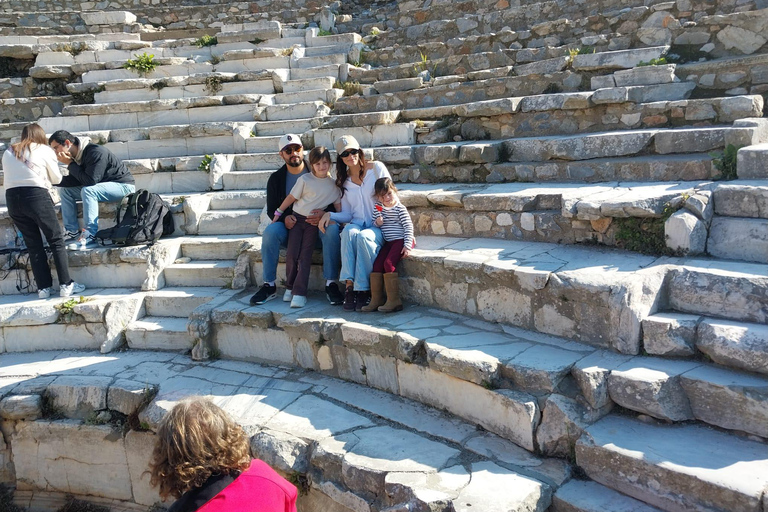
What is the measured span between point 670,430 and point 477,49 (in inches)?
244

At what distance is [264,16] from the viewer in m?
11.8

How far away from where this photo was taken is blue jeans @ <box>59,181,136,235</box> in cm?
625

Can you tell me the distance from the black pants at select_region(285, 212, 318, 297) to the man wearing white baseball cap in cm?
6

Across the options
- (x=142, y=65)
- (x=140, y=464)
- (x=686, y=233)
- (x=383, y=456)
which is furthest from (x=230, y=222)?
(x=686, y=233)

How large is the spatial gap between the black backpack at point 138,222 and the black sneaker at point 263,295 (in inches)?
63.1

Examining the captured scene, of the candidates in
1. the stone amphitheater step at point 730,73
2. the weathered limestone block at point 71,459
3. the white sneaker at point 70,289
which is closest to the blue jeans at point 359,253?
the weathered limestone block at point 71,459

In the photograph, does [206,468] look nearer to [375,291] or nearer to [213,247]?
[375,291]

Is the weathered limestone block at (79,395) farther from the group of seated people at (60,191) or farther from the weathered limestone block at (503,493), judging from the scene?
the weathered limestone block at (503,493)

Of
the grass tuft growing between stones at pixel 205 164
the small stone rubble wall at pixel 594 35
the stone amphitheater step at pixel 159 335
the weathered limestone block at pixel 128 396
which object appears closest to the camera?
the weathered limestone block at pixel 128 396

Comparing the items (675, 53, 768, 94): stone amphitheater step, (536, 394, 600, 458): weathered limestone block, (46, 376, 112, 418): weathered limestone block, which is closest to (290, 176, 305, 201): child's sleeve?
(46, 376, 112, 418): weathered limestone block

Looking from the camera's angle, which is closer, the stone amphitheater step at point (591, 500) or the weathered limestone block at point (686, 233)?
the stone amphitheater step at point (591, 500)

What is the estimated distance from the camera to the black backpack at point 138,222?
6.13 meters

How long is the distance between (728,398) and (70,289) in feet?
18.4

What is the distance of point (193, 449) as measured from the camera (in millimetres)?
2232
